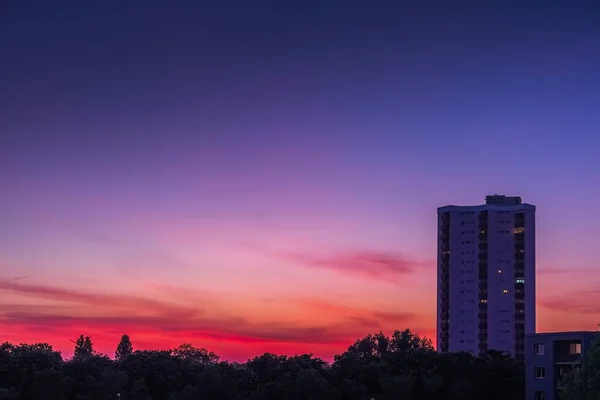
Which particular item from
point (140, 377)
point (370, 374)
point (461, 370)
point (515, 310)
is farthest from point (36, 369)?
point (515, 310)

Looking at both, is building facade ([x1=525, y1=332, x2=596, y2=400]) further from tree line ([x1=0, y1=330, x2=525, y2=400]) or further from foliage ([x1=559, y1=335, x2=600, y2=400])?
foliage ([x1=559, y1=335, x2=600, y2=400])

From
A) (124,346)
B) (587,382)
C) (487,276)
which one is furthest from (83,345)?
(587,382)

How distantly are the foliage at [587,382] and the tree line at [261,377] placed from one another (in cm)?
3223

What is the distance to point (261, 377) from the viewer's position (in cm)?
9588

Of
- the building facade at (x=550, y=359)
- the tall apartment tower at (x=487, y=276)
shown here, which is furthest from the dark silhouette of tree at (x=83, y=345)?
the building facade at (x=550, y=359)

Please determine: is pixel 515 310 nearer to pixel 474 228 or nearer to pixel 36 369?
pixel 474 228

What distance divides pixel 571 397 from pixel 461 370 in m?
37.3

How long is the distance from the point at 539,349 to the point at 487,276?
280 ft

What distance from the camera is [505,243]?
16912cm

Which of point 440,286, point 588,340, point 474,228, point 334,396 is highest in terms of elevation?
point 474,228

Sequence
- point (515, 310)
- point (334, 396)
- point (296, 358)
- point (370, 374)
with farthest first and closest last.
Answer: point (515, 310) → point (296, 358) → point (370, 374) → point (334, 396)

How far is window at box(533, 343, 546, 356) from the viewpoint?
83.7 metres

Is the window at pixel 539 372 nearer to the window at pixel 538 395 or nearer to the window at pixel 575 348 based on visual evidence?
the window at pixel 538 395

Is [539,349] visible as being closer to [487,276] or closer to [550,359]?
[550,359]
